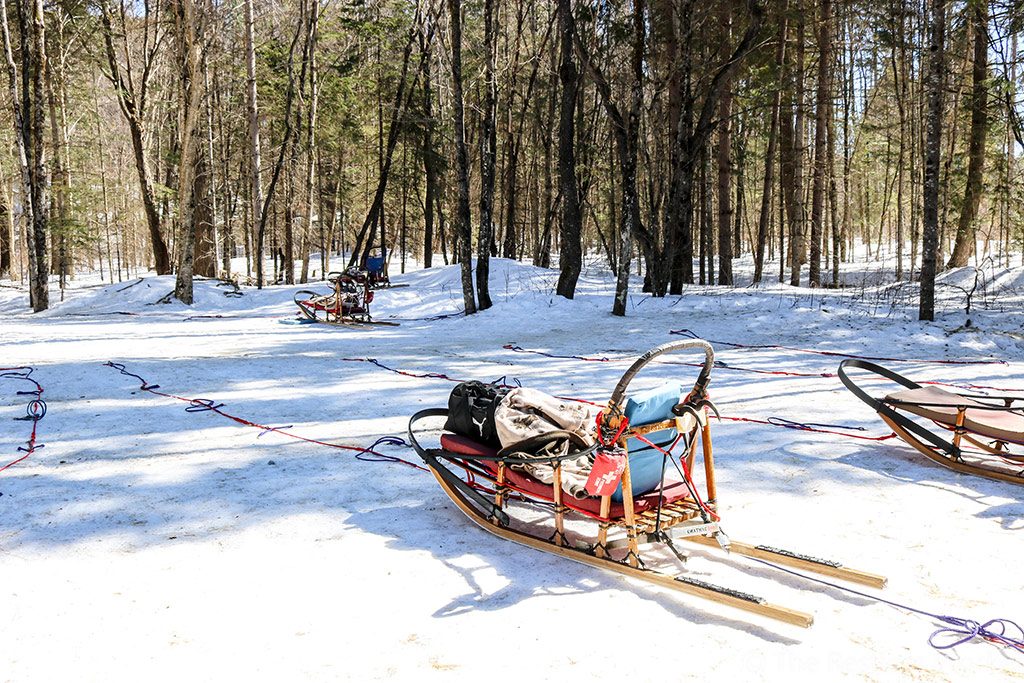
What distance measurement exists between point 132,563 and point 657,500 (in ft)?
8.33

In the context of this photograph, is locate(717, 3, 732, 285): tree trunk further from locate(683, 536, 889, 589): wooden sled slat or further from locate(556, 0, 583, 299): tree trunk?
locate(683, 536, 889, 589): wooden sled slat

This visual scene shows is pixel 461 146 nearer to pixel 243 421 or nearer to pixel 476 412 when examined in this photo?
pixel 243 421

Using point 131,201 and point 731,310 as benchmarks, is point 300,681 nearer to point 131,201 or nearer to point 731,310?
point 731,310

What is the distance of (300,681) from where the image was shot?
2668mm

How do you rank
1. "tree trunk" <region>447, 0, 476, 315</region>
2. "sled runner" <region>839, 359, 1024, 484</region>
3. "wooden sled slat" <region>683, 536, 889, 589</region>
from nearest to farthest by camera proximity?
"wooden sled slat" <region>683, 536, 889, 589</region> → "sled runner" <region>839, 359, 1024, 484</region> → "tree trunk" <region>447, 0, 476, 315</region>

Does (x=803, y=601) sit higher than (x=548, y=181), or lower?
lower

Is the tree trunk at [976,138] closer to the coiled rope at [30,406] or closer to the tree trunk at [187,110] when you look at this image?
the tree trunk at [187,110]

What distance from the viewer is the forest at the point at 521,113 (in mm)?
15359

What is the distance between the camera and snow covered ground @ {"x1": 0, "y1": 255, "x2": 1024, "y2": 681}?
9.23 ft

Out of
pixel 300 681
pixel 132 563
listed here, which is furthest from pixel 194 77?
pixel 300 681

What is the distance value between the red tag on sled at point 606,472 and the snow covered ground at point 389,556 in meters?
0.41

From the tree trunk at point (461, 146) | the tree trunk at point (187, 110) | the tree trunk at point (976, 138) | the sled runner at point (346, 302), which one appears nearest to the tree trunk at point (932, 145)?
the tree trunk at point (976, 138)

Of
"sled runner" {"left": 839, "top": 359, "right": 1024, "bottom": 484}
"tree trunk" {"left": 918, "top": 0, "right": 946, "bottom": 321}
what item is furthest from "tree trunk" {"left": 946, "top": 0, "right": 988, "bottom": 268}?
"sled runner" {"left": 839, "top": 359, "right": 1024, "bottom": 484}

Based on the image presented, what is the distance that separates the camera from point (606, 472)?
11.2ft
